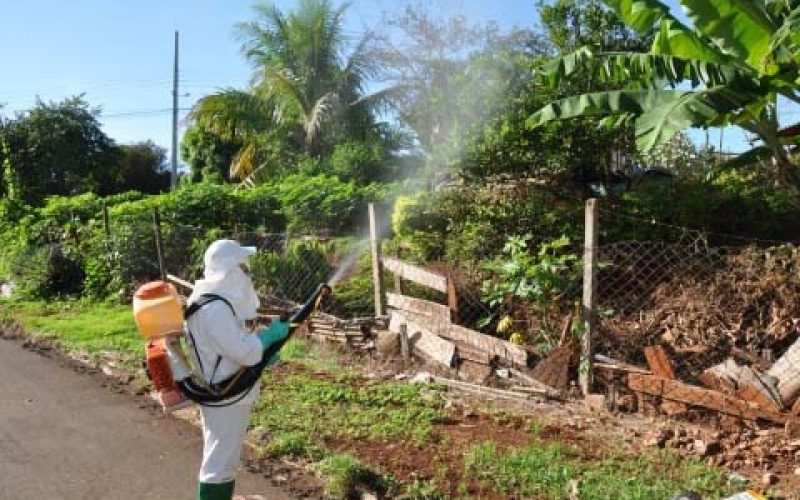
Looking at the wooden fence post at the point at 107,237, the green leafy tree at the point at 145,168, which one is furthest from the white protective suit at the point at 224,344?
the green leafy tree at the point at 145,168

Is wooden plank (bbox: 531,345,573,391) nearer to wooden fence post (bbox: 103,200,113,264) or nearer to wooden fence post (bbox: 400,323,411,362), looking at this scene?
wooden fence post (bbox: 400,323,411,362)

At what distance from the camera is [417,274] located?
7.88m

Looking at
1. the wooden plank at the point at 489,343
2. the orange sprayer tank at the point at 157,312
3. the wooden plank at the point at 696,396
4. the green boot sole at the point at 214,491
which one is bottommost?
the green boot sole at the point at 214,491

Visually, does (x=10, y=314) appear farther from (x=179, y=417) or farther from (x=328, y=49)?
(x=328, y=49)

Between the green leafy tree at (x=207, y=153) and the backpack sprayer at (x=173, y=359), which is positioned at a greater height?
the green leafy tree at (x=207, y=153)

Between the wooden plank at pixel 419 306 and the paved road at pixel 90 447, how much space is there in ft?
8.22

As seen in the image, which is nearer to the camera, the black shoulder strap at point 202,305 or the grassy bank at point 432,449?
the black shoulder strap at point 202,305

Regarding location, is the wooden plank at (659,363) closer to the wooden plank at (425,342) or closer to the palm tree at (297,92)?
the wooden plank at (425,342)

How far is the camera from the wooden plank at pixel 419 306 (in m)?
7.35

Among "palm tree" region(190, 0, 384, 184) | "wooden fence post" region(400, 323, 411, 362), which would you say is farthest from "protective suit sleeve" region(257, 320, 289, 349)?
"palm tree" region(190, 0, 384, 184)

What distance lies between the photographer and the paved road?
4.95 m

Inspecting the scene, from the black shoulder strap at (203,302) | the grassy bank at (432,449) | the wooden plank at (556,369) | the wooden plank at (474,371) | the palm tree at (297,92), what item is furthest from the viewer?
the palm tree at (297,92)

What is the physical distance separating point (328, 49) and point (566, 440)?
59.3 feet

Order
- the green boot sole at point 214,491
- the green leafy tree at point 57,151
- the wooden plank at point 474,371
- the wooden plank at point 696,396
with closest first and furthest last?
the green boot sole at point 214,491
the wooden plank at point 696,396
the wooden plank at point 474,371
the green leafy tree at point 57,151
